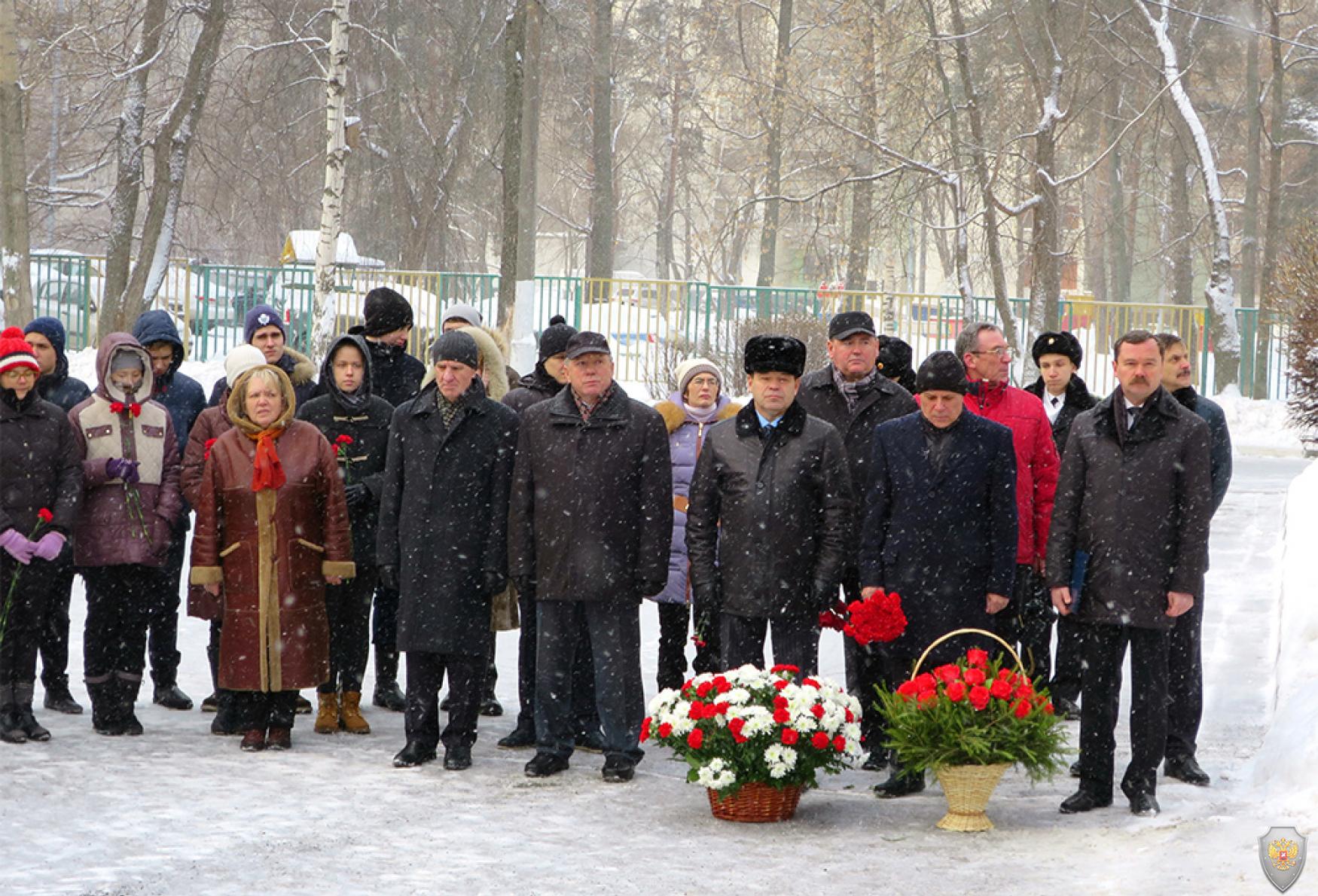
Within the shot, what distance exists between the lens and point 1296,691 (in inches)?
290

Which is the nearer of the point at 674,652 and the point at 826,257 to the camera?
the point at 674,652

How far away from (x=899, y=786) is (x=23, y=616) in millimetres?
4088

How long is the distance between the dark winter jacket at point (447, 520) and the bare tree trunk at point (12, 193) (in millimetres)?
11989

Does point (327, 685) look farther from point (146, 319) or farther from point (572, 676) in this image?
point (146, 319)

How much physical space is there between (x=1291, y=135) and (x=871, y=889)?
3578 centimetres

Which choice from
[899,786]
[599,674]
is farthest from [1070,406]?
[599,674]

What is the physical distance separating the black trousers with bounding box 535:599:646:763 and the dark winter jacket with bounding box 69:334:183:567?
6.45 ft

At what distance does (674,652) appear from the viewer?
27.5 feet

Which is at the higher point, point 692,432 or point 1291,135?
point 1291,135

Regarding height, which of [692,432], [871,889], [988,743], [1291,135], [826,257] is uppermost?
[1291,135]

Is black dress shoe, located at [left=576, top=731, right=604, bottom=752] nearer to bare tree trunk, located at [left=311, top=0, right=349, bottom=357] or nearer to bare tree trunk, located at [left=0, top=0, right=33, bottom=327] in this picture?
bare tree trunk, located at [left=311, top=0, right=349, bottom=357]

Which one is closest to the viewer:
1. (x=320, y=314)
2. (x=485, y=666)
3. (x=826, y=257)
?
(x=485, y=666)

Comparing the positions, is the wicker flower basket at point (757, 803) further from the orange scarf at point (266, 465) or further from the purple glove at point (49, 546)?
the purple glove at point (49, 546)

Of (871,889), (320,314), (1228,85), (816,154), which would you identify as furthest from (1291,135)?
(871,889)
